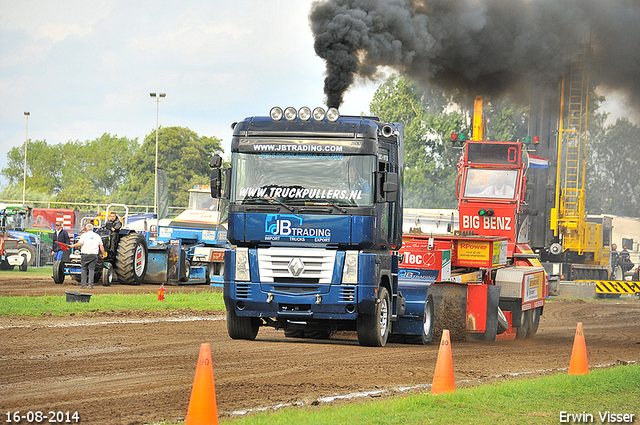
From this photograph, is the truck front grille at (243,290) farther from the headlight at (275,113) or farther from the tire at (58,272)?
the tire at (58,272)

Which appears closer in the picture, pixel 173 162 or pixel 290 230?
pixel 290 230

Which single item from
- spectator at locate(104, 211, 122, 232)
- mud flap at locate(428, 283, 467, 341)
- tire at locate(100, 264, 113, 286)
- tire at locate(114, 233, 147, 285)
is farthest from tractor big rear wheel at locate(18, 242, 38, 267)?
mud flap at locate(428, 283, 467, 341)

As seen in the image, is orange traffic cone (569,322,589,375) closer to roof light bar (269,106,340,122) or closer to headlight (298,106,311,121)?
roof light bar (269,106,340,122)

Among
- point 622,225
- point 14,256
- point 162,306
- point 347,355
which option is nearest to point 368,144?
point 347,355

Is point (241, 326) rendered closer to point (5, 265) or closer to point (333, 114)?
point (333, 114)

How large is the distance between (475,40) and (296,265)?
343 inches

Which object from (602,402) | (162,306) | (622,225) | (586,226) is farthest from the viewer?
(622,225)

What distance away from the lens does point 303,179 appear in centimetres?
1211

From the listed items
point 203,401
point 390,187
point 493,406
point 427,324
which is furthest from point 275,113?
point 203,401

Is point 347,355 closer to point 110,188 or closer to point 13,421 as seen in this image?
point 13,421

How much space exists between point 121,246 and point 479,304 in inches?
505

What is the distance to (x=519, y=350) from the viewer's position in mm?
14219

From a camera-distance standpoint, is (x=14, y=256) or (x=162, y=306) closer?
(x=162, y=306)

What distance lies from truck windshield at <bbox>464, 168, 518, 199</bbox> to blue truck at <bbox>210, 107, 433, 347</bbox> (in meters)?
8.68
